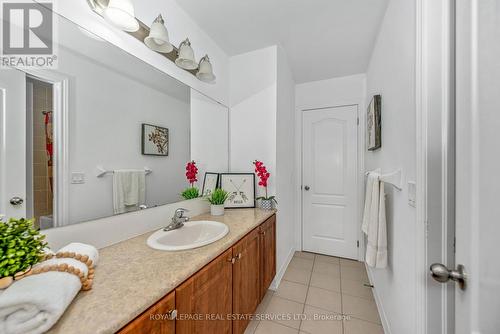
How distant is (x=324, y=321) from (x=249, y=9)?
8.39ft

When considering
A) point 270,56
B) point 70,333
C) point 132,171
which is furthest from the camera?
point 270,56

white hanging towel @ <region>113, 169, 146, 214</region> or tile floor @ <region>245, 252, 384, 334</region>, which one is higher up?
white hanging towel @ <region>113, 169, 146, 214</region>

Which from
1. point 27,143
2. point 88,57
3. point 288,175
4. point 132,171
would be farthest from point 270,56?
point 27,143

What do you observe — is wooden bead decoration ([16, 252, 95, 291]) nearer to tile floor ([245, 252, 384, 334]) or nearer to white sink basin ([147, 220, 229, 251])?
white sink basin ([147, 220, 229, 251])

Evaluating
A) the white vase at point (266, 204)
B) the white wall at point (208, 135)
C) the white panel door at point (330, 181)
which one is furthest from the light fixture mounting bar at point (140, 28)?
the white panel door at point (330, 181)

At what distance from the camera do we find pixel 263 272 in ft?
5.32

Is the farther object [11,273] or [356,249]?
[356,249]

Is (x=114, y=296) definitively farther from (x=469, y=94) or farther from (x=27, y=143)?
(x=469, y=94)

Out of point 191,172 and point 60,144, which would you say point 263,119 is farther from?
point 60,144

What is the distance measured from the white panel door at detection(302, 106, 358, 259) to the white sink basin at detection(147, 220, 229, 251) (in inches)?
73.0

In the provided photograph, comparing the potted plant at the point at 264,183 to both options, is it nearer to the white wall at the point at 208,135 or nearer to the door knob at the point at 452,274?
the white wall at the point at 208,135

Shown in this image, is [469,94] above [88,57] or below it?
below

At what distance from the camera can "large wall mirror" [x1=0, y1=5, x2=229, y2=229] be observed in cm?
76

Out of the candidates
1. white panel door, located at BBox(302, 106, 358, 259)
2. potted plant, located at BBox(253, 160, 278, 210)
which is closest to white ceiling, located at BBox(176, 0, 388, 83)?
white panel door, located at BBox(302, 106, 358, 259)
